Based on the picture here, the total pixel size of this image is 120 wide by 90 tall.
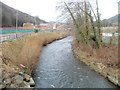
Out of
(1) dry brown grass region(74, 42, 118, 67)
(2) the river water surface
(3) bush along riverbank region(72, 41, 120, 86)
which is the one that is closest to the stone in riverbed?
(2) the river water surface

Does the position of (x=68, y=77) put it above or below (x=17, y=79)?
below

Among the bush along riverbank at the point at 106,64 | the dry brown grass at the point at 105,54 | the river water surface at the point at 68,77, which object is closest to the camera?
the river water surface at the point at 68,77

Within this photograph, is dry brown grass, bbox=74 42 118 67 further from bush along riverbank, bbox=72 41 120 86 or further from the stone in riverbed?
the stone in riverbed

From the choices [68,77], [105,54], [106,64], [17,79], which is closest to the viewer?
[17,79]

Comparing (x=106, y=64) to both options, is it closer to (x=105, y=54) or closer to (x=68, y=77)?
(x=105, y=54)

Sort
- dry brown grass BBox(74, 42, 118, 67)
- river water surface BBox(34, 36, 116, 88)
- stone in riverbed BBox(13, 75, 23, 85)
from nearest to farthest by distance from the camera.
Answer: stone in riverbed BBox(13, 75, 23, 85) < river water surface BBox(34, 36, 116, 88) < dry brown grass BBox(74, 42, 118, 67)

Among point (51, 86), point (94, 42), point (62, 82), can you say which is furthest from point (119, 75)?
point (94, 42)

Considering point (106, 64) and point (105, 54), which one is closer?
point (106, 64)

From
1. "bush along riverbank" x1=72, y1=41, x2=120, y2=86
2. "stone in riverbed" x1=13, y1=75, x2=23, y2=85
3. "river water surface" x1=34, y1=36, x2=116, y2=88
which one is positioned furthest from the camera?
"bush along riverbank" x1=72, y1=41, x2=120, y2=86

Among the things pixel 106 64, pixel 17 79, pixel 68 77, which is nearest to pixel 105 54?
pixel 106 64

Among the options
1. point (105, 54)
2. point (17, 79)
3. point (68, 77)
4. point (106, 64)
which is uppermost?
point (105, 54)

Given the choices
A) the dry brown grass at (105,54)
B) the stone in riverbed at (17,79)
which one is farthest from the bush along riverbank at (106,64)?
the stone in riverbed at (17,79)

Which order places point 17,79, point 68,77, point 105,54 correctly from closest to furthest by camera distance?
point 17,79 → point 68,77 → point 105,54

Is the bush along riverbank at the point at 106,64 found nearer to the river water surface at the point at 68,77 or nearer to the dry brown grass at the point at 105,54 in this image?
the dry brown grass at the point at 105,54
